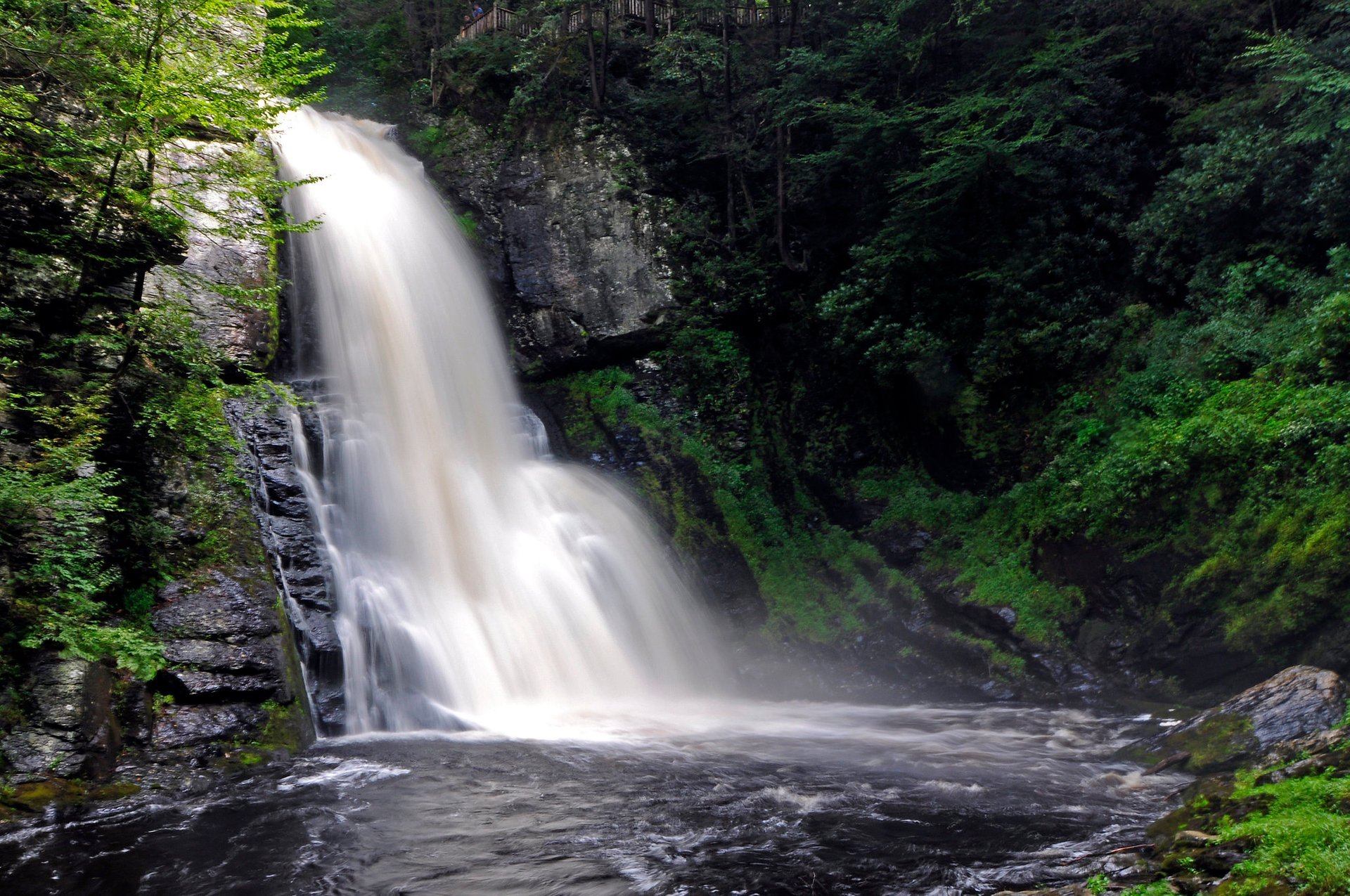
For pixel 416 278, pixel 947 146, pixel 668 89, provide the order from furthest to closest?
pixel 668 89 < pixel 416 278 < pixel 947 146

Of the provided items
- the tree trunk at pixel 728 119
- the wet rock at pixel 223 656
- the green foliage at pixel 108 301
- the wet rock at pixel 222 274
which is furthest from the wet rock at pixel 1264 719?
the tree trunk at pixel 728 119

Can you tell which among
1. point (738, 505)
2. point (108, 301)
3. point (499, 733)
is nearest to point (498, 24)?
point (738, 505)

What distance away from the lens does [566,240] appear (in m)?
17.1

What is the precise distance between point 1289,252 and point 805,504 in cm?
842

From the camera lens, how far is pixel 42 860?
5.84 metres

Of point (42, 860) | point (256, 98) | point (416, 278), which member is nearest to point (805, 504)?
point (416, 278)

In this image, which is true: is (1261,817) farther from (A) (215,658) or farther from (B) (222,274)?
(B) (222,274)

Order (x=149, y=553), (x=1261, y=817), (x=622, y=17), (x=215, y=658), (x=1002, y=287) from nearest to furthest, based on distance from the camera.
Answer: (x=1261, y=817)
(x=215, y=658)
(x=149, y=553)
(x=1002, y=287)
(x=622, y=17)

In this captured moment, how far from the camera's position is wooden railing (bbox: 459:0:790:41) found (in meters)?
19.0

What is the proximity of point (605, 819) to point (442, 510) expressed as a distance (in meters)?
6.87

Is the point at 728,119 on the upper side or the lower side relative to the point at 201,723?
upper

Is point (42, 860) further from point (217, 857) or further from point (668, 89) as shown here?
point (668, 89)

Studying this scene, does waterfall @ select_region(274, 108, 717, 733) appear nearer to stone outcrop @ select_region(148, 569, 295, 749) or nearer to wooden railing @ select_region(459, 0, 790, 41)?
stone outcrop @ select_region(148, 569, 295, 749)

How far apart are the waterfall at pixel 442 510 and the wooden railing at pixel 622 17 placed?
4.77 m
